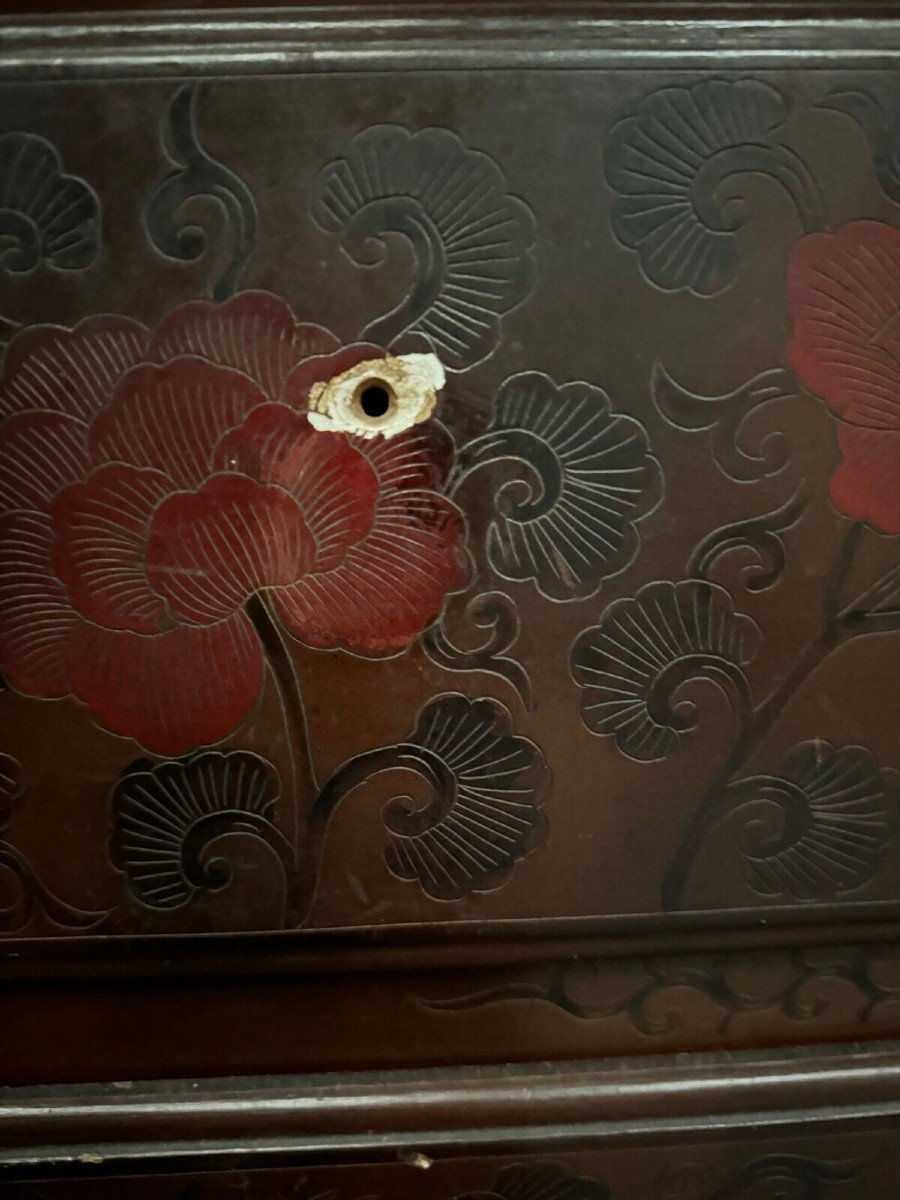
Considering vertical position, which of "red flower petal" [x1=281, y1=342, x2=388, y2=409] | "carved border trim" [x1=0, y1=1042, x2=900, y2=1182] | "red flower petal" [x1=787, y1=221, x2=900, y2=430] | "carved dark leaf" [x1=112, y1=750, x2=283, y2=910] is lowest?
"carved border trim" [x1=0, y1=1042, x2=900, y2=1182]

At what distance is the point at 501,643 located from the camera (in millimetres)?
679

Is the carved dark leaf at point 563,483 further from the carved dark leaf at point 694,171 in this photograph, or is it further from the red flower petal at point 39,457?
the red flower petal at point 39,457

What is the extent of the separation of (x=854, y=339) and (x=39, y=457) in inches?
22.4

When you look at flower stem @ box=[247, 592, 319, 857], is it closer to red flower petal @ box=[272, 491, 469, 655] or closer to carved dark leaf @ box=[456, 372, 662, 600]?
red flower petal @ box=[272, 491, 469, 655]

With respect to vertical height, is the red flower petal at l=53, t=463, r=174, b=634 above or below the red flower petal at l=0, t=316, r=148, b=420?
below

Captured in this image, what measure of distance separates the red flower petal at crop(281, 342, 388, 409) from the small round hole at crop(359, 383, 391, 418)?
0.02 metres

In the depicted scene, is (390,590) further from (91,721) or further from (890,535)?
(890,535)

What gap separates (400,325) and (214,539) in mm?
195

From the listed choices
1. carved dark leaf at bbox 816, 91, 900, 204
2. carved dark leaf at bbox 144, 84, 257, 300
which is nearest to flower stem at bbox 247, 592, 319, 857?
carved dark leaf at bbox 144, 84, 257, 300

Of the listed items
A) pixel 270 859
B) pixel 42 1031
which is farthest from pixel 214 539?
pixel 42 1031

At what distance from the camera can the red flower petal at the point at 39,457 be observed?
651 mm

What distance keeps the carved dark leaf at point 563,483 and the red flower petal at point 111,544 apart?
223 millimetres

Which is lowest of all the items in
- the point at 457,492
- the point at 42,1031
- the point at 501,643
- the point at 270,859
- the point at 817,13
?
the point at 42,1031

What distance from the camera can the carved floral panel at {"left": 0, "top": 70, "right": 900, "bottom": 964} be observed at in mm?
647
